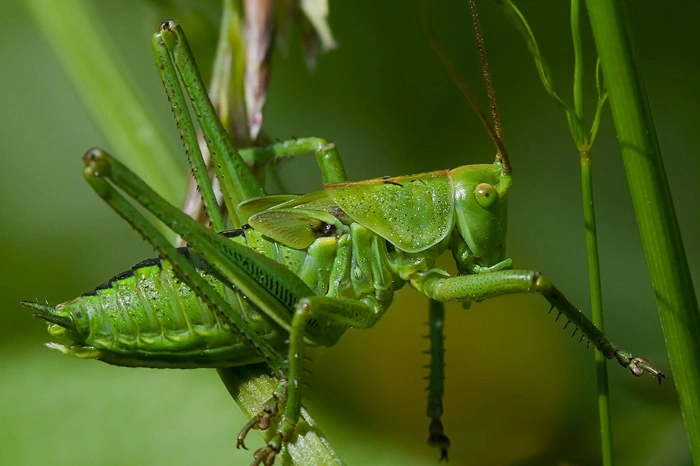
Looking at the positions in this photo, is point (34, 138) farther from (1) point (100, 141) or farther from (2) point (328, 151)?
(2) point (328, 151)

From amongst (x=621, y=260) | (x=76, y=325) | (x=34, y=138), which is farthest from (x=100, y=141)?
(x=621, y=260)

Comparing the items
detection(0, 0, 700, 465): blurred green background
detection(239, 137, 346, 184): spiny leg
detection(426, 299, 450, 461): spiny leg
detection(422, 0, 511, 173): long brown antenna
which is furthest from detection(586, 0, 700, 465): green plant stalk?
detection(239, 137, 346, 184): spiny leg

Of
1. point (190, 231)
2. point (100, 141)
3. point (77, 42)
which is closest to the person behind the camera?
point (190, 231)

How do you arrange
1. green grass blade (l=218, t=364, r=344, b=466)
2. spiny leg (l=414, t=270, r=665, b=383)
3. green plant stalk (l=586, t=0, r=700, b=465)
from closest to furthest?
green plant stalk (l=586, t=0, r=700, b=465) < green grass blade (l=218, t=364, r=344, b=466) < spiny leg (l=414, t=270, r=665, b=383)

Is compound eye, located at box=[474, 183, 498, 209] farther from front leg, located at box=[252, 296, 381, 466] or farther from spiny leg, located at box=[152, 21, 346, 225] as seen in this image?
spiny leg, located at box=[152, 21, 346, 225]

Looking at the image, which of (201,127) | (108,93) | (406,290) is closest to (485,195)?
(406,290)

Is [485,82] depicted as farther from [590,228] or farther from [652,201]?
[652,201]

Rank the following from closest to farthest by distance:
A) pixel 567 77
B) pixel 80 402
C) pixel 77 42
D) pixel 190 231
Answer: pixel 190 231, pixel 80 402, pixel 77 42, pixel 567 77
